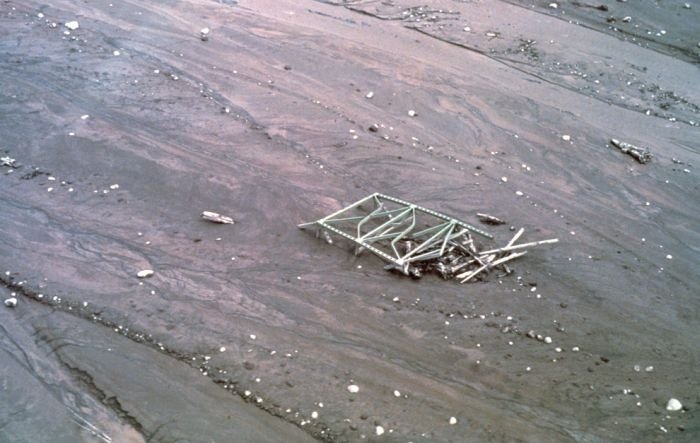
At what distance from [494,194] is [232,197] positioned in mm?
3074

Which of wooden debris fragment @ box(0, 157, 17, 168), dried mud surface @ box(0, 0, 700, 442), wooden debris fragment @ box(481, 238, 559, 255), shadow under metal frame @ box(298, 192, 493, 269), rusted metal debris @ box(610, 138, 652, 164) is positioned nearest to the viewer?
dried mud surface @ box(0, 0, 700, 442)

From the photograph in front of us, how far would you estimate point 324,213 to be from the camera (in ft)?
22.4

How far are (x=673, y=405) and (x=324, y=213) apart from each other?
12.4 feet

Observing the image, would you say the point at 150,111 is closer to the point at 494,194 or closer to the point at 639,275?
the point at 494,194

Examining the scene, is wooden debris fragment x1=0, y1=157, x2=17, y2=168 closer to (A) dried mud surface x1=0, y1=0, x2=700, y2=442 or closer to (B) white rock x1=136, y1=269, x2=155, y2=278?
(A) dried mud surface x1=0, y1=0, x2=700, y2=442

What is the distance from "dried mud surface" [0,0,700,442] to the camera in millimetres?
5086

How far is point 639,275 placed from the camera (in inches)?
258

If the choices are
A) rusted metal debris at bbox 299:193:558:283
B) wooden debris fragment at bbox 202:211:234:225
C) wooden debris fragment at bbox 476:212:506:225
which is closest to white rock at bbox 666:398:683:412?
rusted metal debris at bbox 299:193:558:283

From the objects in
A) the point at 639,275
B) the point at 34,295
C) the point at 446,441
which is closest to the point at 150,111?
the point at 34,295

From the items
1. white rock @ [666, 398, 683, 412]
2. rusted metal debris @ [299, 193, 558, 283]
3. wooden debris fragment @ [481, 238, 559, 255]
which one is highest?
wooden debris fragment @ [481, 238, 559, 255]

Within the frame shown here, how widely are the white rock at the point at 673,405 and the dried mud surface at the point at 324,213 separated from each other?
0.07 m

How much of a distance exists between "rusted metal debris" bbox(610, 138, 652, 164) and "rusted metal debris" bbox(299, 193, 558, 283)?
2.31 metres

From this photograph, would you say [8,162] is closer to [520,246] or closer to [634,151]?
[520,246]

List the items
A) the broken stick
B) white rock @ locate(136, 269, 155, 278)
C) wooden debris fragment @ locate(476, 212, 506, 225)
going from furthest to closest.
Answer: wooden debris fragment @ locate(476, 212, 506, 225), the broken stick, white rock @ locate(136, 269, 155, 278)
